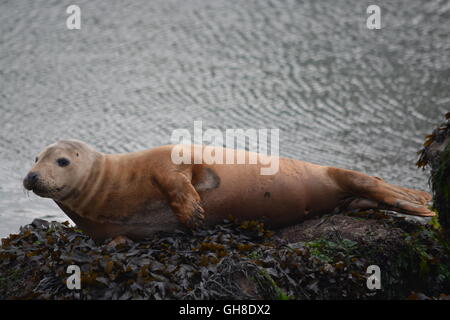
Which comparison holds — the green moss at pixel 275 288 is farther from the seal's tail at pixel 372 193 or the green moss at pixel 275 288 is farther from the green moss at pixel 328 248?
the seal's tail at pixel 372 193

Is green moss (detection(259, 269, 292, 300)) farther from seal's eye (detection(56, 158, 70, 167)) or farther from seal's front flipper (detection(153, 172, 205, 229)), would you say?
seal's eye (detection(56, 158, 70, 167))

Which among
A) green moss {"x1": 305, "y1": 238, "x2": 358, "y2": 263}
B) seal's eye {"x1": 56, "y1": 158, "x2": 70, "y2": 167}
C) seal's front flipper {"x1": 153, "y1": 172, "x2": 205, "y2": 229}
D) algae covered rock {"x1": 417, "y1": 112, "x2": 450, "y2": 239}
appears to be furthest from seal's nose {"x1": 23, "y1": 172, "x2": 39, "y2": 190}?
algae covered rock {"x1": 417, "y1": 112, "x2": 450, "y2": 239}

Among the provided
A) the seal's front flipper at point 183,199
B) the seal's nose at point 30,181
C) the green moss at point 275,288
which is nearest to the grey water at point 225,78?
the seal's nose at point 30,181

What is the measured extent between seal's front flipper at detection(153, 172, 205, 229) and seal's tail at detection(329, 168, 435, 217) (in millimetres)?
1336

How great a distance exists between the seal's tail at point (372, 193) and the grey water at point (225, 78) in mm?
2655

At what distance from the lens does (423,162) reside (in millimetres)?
5043

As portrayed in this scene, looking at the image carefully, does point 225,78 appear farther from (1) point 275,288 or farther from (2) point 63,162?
(1) point 275,288

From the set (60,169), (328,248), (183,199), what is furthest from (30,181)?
(328,248)

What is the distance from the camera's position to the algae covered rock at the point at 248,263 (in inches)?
163

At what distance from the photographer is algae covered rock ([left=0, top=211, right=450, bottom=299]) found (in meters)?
4.14

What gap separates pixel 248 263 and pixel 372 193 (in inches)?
59.7

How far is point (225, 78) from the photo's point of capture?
1155 cm

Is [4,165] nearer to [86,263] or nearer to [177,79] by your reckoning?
[177,79]
